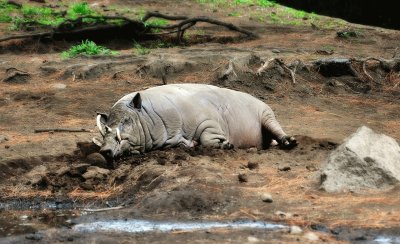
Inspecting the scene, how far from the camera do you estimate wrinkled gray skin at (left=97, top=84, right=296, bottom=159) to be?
377 inches

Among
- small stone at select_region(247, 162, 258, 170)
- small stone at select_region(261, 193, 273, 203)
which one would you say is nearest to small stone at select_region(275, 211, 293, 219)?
small stone at select_region(261, 193, 273, 203)

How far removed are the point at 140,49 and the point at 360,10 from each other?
45.1 feet

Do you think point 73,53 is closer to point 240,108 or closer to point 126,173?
point 240,108

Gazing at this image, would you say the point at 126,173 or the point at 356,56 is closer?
the point at 126,173

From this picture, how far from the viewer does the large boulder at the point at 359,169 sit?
773cm

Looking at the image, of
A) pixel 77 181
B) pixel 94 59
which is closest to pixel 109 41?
pixel 94 59

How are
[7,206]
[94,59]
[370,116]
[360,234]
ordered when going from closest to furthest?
[360,234] → [7,206] → [370,116] → [94,59]

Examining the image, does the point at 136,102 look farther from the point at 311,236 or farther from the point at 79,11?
the point at 79,11

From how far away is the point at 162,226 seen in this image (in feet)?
22.5

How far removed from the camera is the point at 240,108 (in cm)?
1080

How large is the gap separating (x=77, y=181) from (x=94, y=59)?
6947 millimetres

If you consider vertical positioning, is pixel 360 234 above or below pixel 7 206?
above

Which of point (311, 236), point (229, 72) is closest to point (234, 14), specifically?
point (229, 72)

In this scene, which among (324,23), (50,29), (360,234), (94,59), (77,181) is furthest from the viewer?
(324,23)
